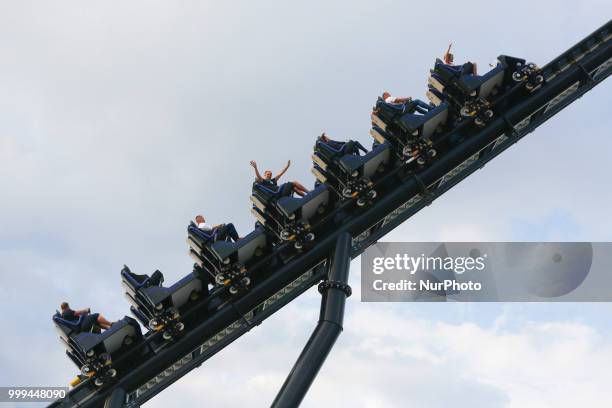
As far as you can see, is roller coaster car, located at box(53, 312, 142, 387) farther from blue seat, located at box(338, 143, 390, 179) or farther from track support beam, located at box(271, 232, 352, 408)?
blue seat, located at box(338, 143, 390, 179)

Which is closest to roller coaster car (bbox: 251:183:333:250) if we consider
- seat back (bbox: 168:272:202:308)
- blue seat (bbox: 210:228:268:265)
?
blue seat (bbox: 210:228:268:265)

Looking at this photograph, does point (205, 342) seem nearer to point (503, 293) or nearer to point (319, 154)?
point (319, 154)

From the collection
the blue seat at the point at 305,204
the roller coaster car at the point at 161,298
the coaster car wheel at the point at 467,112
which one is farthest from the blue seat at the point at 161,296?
the coaster car wheel at the point at 467,112

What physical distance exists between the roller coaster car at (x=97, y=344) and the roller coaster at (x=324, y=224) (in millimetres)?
16

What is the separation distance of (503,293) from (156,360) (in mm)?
6101

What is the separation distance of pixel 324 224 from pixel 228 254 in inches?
53.8

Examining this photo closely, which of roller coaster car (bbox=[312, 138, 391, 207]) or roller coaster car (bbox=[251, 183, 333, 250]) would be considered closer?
roller coaster car (bbox=[251, 183, 333, 250])

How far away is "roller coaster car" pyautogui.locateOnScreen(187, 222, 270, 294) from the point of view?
36.6ft

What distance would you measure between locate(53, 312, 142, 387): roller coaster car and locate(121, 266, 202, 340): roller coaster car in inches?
9.1

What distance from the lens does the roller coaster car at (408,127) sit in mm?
11703

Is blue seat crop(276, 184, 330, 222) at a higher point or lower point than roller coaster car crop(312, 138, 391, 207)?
lower

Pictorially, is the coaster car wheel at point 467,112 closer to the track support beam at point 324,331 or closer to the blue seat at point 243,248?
the track support beam at point 324,331

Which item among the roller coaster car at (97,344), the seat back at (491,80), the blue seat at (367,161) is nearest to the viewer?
the roller coaster car at (97,344)

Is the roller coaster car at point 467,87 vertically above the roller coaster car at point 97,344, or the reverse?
the roller coaster car at point 467,87
